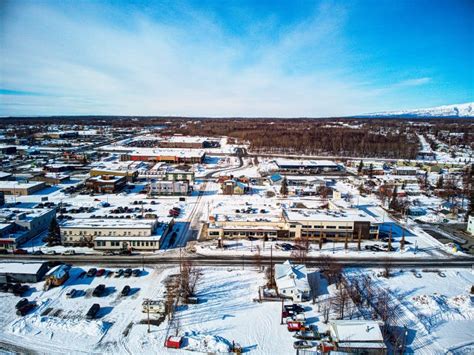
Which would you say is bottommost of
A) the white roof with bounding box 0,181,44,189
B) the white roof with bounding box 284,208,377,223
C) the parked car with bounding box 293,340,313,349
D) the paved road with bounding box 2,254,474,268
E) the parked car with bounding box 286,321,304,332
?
the paved road with bounding box 2,254,474,268

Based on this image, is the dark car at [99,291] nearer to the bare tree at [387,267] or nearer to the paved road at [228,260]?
the paved road at [228,260]

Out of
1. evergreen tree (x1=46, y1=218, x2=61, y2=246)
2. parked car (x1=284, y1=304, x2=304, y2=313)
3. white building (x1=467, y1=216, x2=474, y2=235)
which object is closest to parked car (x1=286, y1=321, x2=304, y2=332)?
parked car (x1=284, y1=304, x2=304, y2=313)

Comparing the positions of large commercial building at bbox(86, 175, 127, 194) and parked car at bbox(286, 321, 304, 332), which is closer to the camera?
parked car at bbox(286, 321, 304, 332)

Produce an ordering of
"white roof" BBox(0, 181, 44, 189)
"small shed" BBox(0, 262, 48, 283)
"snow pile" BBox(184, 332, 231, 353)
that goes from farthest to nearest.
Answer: "white roof" BBox(0, 181, 44, 189), "small shed" BBox(0, 262, 48, 283), "snow pile" BBox(184, 332, 231, 353)

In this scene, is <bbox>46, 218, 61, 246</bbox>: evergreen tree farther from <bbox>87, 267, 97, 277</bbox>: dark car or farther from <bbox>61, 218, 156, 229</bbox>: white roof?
<bbox>87, 267, 97, 277</bbox>: dark car

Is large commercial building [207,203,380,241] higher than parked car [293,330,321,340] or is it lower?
higher

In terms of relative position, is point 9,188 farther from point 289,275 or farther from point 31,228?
point 289,275

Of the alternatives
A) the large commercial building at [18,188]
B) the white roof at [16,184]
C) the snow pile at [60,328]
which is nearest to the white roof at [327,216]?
the snow pile at [60,328]

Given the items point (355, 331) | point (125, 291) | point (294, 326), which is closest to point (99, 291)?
point (125, 291)

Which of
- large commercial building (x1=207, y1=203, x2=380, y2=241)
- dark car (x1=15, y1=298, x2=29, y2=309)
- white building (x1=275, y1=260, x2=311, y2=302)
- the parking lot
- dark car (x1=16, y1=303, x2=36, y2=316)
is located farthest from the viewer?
large commercial building (x1=207, y1=203, x2=380, y2=241)
